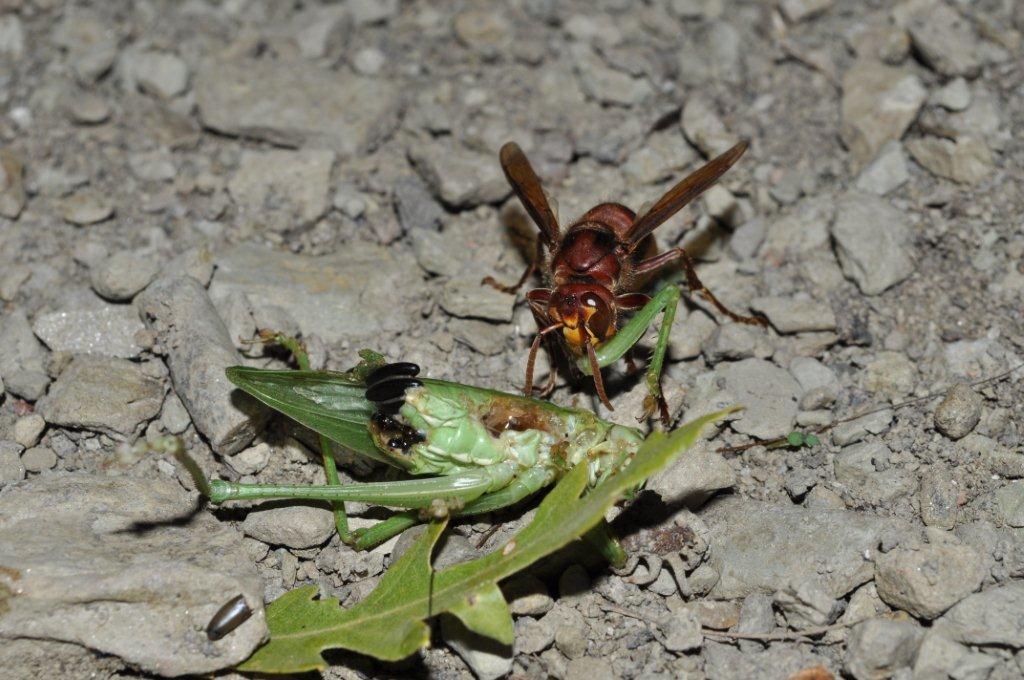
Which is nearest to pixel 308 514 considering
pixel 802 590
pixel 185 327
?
pixel 185 327

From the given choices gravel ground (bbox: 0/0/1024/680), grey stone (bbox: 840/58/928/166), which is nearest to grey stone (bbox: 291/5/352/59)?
gravel ground (bbox: 0/0/1024/680)

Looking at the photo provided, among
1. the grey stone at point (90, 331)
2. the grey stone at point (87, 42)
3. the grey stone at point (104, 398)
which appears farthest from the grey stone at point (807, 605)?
the grey stone at point (87, 42)

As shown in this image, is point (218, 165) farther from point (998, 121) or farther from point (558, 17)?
point (998, 121)

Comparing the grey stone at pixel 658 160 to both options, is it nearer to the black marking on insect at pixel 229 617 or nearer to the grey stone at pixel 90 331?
the grey stone at pixel 90 331

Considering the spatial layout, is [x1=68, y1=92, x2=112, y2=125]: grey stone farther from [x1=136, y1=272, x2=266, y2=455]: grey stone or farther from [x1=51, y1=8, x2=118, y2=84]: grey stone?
[x1=136, y1=272, x2=266, y2=455]: grey stone

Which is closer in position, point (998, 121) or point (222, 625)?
point (222, 625)
